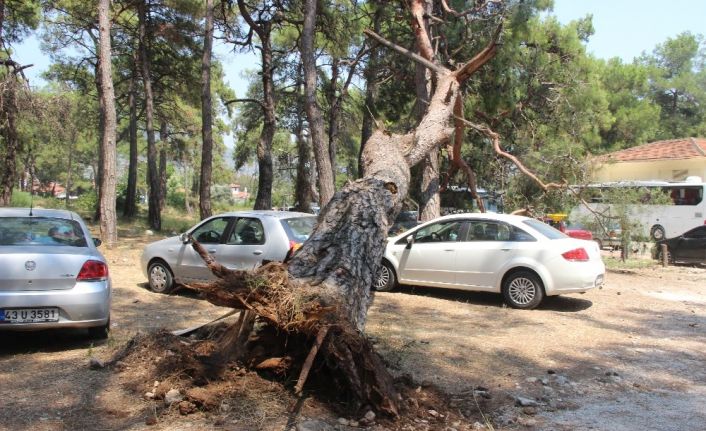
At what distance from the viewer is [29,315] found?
5.47m

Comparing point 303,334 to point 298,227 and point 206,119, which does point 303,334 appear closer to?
point 298,227

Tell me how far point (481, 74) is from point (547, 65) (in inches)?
118

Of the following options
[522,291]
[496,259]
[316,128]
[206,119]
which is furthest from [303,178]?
[522,291]

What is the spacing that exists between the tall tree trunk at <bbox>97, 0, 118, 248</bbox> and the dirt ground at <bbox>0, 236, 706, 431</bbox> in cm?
632

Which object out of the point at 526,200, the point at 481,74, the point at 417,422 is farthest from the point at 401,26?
the point at 417,422

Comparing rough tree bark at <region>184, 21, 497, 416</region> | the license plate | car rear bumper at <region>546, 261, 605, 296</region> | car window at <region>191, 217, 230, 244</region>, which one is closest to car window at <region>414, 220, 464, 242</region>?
car rear bumper at <region>546, 261, 605, 296</region>

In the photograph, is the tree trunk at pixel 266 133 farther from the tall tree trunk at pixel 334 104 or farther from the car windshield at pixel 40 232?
the car windshield at pixel 40 232

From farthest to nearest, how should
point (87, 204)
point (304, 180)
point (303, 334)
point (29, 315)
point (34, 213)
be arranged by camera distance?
point (87, 204), point (304, 180), point (34, 213), point (29, 315), point (303, 334)

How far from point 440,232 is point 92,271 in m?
5.78

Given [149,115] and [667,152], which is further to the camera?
[667,152]

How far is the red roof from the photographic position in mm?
27906

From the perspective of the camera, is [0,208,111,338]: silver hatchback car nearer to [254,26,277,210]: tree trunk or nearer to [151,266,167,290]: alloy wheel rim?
[151,266,167,290]: alloy wheel rim

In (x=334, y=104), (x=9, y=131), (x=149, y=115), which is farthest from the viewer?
(x=334, y=104)

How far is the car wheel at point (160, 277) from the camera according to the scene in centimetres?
951
